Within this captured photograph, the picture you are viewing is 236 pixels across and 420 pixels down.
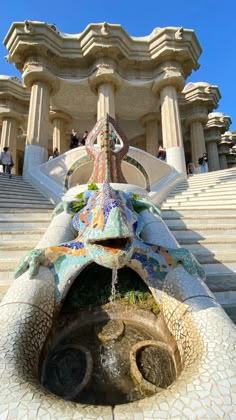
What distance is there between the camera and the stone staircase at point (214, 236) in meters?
3.17

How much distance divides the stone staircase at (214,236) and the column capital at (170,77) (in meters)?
9.11

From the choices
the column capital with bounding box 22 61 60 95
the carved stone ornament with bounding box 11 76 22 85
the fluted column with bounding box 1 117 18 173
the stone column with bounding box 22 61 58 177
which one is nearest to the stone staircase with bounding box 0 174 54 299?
the stone column with bounding box 22 61 58 177

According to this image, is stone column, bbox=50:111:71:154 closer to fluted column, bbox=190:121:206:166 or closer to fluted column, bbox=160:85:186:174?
fluted column, bbox=160:85:186:174

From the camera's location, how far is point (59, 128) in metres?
18.7

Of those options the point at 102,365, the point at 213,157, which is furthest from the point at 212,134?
the point at 102,365

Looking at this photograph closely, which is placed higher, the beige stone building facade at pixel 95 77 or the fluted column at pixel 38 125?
the beige stone building facade at pixel 95 77

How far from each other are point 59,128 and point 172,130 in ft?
27.7

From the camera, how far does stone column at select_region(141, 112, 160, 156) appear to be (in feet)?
59.6

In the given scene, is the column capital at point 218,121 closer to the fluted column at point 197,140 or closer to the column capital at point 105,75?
the fluted column at point 197,140

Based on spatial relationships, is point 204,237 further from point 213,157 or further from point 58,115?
point 213,157

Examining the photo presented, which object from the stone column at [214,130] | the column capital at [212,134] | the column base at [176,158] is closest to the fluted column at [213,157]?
the stone column at [214,130]

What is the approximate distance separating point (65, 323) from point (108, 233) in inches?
39.7

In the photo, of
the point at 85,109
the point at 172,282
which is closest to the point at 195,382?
the point at 172,282

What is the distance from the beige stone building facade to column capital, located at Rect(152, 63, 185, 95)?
5 centimetres
